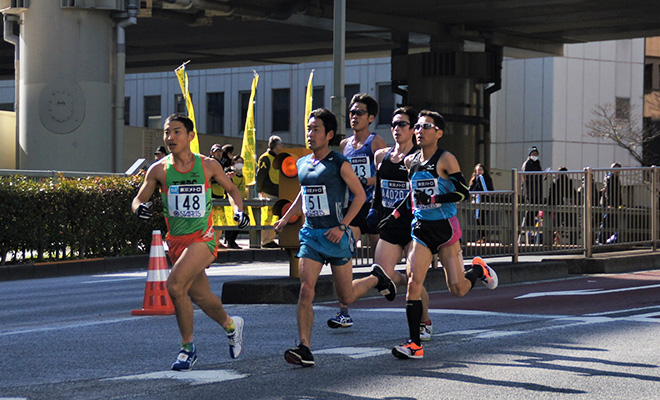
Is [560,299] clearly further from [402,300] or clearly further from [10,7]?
[10,7]

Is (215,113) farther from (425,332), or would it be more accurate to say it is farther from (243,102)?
(425,332)

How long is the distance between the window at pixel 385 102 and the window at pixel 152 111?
12.2 meters

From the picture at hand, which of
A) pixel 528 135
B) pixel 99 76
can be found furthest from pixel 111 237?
pixel 528 135

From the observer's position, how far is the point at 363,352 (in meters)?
8.79

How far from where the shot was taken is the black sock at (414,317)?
8508 mm

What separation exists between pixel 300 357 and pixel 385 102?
147 feet

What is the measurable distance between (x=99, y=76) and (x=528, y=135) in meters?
29.0

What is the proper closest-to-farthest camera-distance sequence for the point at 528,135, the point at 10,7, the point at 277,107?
the point at 10,7 → the point at 528,135 → the point at 277,107

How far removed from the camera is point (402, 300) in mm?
13266

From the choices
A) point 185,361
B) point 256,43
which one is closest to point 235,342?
point 185,361

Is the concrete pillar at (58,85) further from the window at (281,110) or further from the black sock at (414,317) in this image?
→ the window at (281,110)

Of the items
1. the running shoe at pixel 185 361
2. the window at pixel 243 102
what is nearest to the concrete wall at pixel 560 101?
the window at pixel 243 102

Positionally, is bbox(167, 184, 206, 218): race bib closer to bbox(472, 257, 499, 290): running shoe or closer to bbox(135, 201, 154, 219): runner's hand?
bbox(135, 201, 154, 219): runner's hand

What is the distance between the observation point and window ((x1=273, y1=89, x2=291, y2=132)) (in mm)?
55156
